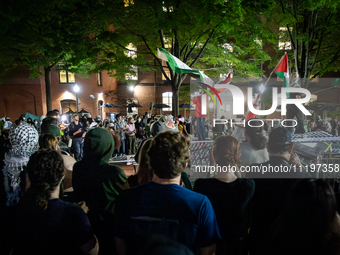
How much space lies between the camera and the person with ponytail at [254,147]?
355 centimetres

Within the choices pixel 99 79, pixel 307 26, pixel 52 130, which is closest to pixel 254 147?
pixel 52 130

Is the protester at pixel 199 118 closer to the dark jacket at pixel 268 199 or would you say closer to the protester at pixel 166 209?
the dark jacket at pixel 268 199

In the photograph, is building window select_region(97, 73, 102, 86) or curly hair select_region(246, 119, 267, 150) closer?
curly hair select_region(246, 119, 267, 150)

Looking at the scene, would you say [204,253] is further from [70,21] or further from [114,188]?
[70,21]

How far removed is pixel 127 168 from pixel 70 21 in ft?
15.3

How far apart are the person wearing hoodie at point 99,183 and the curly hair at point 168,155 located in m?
0.89

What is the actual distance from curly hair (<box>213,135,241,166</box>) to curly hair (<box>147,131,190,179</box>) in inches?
28.6

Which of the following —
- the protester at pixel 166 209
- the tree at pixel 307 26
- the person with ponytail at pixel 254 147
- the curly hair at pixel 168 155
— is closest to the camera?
the protester at pixel 166 209

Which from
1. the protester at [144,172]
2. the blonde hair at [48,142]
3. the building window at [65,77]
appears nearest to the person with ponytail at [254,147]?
the protester at [144,172]

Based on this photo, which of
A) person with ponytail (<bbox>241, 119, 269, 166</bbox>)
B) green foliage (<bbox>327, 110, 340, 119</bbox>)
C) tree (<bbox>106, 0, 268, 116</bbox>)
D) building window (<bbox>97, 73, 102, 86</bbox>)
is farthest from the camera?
building window (<bbox>97, 73, 102, 86</bbox>)

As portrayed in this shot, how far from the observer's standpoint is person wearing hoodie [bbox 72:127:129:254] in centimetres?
217

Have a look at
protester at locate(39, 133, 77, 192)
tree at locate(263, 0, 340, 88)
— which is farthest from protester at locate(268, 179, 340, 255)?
tree at locate(263, 0, 340, 88)

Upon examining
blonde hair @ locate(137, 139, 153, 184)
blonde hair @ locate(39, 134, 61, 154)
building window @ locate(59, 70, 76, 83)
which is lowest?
blonde hair @ locate(137, 139, 153, 184)

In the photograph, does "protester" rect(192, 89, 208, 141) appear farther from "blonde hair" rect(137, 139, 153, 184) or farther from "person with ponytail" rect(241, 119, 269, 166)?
"blonde hair" rect(137, 139, 153, 184)
